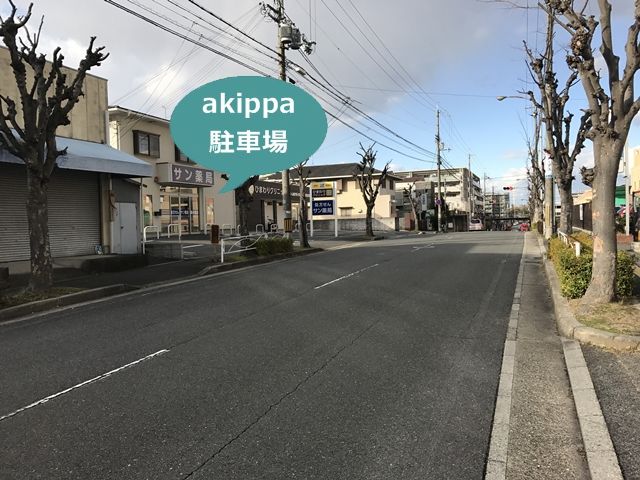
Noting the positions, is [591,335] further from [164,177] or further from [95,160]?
[164,177]

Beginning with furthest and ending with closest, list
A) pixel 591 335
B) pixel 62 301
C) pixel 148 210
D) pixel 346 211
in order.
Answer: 1. pixel 346 211
2. pixel 148 210
3. pixel 62 301
4. pixel 591 335

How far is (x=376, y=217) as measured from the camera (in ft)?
188

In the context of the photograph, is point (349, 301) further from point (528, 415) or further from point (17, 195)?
point (17, 195)

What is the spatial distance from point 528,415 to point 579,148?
15871 mm

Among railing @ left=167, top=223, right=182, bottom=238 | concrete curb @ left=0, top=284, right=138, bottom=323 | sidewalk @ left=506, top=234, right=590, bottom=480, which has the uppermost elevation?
railing @ left=167, top=223, right=182, bottom=238

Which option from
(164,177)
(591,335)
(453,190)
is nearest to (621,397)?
(591,335)

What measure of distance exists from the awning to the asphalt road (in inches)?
218

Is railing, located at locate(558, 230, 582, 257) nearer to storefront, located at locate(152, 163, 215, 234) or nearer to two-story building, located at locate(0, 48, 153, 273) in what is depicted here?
two-story building, located at locate(0, 48, 153, 273)

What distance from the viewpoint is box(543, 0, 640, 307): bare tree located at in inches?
291

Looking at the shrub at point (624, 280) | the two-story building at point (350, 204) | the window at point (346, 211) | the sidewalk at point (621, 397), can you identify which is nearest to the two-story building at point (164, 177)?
the shrub at point (624, 280)

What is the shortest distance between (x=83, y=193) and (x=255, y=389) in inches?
541

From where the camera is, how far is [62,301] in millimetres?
10297

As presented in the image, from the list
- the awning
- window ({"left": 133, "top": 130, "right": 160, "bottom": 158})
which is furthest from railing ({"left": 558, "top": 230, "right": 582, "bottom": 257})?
window ({"left": 133, "top": 130, "right": 160, "bottom": 158})

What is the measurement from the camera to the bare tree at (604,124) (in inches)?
291
